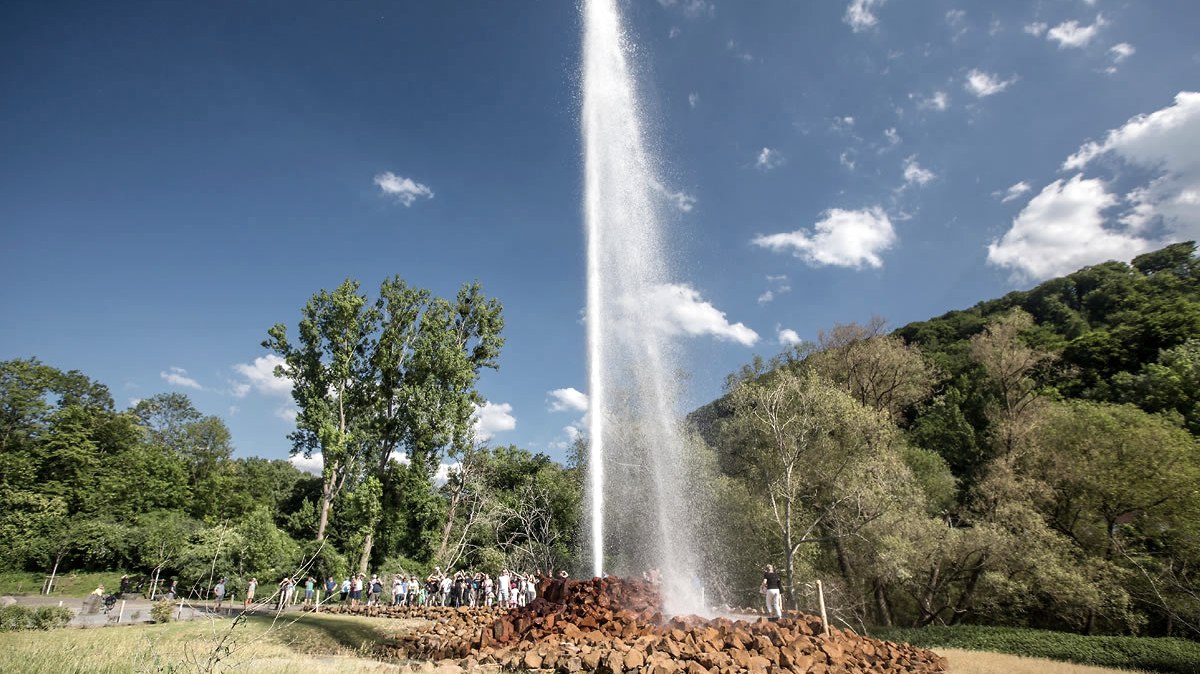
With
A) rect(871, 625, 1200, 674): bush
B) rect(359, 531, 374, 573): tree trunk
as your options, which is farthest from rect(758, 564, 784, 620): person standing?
rect(359, 531, 374, 573): tree trunk

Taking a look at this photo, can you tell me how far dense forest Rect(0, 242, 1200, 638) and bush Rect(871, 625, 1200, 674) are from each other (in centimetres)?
200

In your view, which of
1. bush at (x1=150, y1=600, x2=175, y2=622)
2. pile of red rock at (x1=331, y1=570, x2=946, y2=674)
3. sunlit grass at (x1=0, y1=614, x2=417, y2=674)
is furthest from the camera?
bush at (x1=150, y1=600, x2=175, y2=622)

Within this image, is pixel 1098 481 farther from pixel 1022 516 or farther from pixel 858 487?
pixel 858 487

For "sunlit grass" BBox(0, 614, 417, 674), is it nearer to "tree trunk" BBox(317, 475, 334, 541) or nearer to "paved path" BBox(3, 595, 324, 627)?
"paved path" BBox(3, 595, 324, 627)

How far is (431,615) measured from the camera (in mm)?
19812

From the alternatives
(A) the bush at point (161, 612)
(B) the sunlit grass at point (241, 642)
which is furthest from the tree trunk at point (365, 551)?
(A) the bush at point (161, 612)

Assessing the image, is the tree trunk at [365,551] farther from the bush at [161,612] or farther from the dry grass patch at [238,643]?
the bush at [161,612]

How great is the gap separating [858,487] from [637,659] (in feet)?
57.4

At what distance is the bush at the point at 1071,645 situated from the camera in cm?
1745

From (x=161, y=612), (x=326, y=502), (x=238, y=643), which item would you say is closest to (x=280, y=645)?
(x=238, y=643)

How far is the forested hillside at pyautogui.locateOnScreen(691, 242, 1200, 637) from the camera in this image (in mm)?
21609

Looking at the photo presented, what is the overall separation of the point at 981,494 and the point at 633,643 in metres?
25.3

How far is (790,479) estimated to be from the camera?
79.4 ft

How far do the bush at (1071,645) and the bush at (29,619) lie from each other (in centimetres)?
2784
